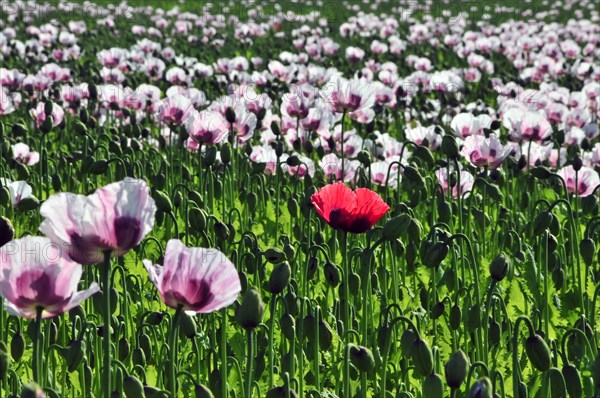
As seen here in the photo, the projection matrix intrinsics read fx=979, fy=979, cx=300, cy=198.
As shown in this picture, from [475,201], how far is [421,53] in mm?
7220

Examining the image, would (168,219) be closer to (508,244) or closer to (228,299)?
(508,244)

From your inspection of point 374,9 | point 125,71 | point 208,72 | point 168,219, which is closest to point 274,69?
point 208,72

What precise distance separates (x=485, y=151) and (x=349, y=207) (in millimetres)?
1773

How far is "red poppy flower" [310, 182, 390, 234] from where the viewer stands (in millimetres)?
2416

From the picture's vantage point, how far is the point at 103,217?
1734mm

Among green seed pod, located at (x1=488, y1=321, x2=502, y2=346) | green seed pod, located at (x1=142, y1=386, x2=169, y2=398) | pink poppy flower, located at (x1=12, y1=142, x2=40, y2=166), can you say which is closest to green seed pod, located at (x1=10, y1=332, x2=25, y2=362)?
green seed pod, located at (x1=142, y1=386, x2=169, y2=398)

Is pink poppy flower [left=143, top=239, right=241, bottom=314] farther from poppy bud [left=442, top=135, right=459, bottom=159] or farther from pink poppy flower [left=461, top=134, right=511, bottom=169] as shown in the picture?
pink poppy flower [left=461, top=134, right=511, bottom=169]

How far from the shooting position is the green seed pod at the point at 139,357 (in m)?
2.65

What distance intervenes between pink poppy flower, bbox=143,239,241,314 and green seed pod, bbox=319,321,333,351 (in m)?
0.87

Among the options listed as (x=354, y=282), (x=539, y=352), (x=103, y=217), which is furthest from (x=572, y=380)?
(x=103, y=217)

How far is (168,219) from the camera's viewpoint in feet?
14.5

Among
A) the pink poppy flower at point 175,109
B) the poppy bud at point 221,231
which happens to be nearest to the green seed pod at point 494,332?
the poppy bud at point 221,231

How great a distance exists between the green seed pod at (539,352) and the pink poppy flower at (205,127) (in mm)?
2179

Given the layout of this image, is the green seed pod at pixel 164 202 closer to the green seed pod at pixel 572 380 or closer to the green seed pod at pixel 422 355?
the green seed pod at pixel 422 355
